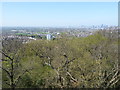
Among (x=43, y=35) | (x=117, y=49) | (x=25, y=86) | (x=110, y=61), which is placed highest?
(x=43, y=35)

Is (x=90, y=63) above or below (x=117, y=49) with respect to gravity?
below

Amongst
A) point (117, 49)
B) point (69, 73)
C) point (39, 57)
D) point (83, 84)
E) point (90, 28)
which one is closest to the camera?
point (83, 84)

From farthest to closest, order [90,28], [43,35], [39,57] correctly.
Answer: [90,28] → [43,35] → [39,57]

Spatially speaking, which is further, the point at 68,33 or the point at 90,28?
the point at 90,28

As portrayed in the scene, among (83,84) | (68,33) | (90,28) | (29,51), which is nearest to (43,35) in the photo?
(29,51)

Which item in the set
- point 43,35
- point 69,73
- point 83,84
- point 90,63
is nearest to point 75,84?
point 83,84

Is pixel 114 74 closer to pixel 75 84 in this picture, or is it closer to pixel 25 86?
pixel 75 84

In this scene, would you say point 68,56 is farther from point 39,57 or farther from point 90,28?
point 90,28
